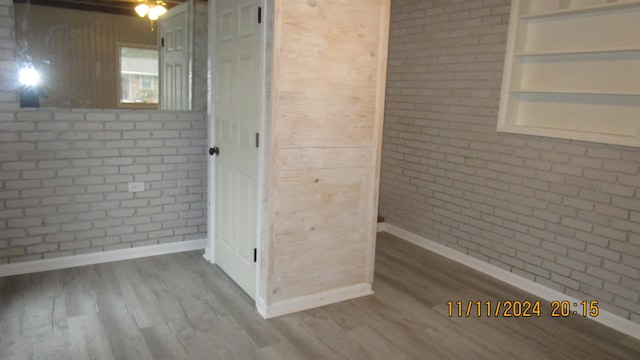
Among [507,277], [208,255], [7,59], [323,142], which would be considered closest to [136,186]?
[208,255]

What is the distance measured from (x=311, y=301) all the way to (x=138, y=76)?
2.22m

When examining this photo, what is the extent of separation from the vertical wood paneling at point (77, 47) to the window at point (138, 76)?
0.17 ft

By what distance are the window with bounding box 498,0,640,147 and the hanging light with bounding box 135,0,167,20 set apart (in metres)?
2.81

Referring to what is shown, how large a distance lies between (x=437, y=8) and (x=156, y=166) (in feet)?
9.49

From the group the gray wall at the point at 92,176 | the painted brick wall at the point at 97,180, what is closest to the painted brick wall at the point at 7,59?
the gray wall at the point at 92,176

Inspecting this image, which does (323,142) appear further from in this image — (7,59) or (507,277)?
(7,59)

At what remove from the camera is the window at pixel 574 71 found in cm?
299

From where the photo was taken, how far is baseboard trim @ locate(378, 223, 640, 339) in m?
3.02

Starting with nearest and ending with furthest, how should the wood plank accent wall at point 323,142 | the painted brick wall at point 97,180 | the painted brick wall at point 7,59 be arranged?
the wood plank accent wall at point 323,142
the painted brick wall at point 7,59
the painted brick wall at point 97,180

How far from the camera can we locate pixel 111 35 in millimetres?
3564

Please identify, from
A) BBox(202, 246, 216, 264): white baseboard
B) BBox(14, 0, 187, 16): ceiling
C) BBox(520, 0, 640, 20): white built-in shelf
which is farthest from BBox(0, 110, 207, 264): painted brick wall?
BBox(520, 0, 640, 20): white built-in shelf

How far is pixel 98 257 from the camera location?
3.75m

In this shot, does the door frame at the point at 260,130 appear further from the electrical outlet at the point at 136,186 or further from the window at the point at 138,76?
the electrical outlet at the point at 136,186

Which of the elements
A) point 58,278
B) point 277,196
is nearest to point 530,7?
point 277,196
